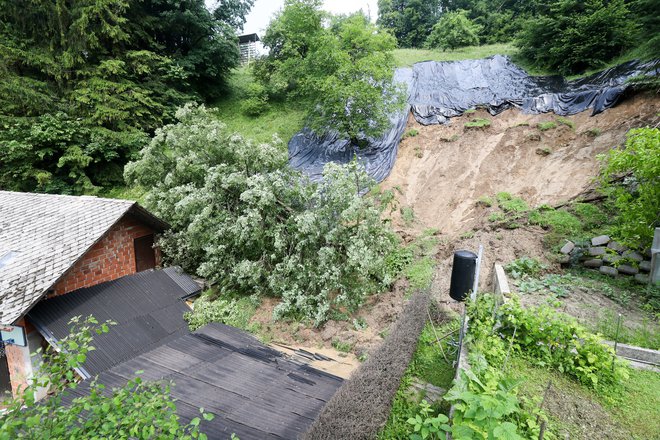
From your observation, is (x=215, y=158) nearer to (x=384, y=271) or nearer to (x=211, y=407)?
(x=384, y=271)

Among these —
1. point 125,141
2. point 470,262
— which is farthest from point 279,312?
point 125,141

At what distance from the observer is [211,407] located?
4957 mm

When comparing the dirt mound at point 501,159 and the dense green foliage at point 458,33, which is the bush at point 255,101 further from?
the dense green foliage at point 458,33

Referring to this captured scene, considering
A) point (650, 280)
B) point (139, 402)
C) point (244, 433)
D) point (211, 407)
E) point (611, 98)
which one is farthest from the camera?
point (611, 98)

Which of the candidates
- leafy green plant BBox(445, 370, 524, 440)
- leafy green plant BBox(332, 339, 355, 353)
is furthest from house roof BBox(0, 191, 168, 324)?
leafy green plant BBox(445, 370, 524, 440)

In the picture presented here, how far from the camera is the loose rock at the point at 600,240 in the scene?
24.7ft

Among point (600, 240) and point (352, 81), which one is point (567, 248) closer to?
point (600, 240)

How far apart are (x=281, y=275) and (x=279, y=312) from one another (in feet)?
3.31

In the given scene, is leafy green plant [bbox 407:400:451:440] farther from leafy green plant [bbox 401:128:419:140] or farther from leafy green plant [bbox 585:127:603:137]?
leafy green plant [bbox 401:128:419:140]

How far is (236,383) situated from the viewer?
5.57m

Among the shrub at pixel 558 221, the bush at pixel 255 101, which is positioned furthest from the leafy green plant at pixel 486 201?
the bush at pixel 255 101

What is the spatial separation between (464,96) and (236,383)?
53.3 ft

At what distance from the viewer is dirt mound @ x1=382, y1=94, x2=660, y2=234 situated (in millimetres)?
11039

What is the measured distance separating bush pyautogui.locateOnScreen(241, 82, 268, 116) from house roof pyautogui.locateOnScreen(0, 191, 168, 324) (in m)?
A: 12.3
